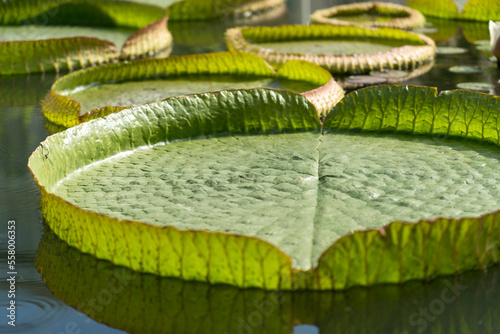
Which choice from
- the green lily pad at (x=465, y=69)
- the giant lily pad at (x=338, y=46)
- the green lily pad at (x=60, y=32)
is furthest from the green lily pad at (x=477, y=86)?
the green lily pad at (x=60, y=32)

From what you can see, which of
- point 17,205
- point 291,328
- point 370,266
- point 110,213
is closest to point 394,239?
point 370,266

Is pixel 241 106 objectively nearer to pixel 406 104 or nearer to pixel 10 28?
pixel 406 104

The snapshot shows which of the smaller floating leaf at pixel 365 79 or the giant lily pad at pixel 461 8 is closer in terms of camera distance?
the smaller floating leaf at pixel 365 79

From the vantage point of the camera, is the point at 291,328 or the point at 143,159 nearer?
the point at 291,328

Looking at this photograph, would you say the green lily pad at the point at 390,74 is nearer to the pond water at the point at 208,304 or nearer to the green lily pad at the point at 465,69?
the green lily pad at the point at 465,69

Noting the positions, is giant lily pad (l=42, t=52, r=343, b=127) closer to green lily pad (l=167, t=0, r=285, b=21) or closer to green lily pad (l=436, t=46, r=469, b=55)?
green lily pad (l=436, t=46, r=469, b=55)

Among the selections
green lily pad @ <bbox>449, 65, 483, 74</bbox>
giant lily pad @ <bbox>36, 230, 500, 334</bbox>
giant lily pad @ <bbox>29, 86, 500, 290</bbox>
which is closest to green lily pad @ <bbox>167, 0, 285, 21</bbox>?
green lily pad @ <bbox>449, 65, 483, 74</bbox>
